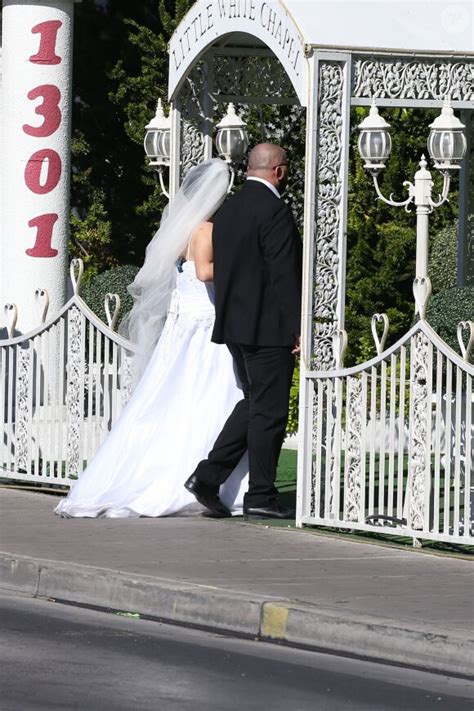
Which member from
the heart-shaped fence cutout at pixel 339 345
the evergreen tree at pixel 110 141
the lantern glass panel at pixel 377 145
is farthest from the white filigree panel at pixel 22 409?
the evergreen tree at pixel 110 141

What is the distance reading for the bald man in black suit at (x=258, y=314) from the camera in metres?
10.1

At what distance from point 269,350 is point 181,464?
37.0 inches

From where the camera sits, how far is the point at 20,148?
15680mm

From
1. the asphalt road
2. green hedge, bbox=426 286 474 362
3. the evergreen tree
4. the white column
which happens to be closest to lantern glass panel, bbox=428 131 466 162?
green hedge, bbox=426 286 474 362

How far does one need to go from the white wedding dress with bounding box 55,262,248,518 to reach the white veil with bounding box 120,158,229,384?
158 mm

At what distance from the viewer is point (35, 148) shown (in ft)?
51.3

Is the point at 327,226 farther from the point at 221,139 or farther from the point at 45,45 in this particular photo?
the point at 45,45

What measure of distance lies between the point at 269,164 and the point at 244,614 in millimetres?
3274

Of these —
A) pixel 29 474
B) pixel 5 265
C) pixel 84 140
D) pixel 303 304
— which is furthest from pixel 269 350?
pixel 84 140

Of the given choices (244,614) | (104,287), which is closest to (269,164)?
(244,614)

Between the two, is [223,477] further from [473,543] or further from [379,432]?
[473,543]

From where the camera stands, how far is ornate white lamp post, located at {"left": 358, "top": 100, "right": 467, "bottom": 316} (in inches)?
554

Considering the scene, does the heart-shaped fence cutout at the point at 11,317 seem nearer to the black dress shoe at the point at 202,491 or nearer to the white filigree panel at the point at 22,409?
the white filigree panel at the point at 22,409

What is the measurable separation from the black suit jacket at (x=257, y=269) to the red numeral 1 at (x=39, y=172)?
18.7 ft
